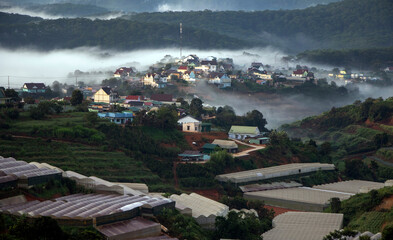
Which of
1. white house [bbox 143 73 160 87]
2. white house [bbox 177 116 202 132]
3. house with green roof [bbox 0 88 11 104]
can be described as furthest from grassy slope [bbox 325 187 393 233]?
white house [bbox 143 73 160 87]

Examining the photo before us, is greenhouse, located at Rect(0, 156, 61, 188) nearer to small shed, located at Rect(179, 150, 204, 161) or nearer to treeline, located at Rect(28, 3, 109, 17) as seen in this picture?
small shed, located at Rect(179, 150, 204, 161)

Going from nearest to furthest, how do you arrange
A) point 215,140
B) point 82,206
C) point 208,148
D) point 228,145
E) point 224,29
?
1. point 82,206
2. point 208,148
3. point 228,145
4. point 215,140
5. point 224,29

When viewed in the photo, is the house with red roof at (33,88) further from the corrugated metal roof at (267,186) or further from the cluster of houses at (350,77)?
the cluster of houses at (350,77)

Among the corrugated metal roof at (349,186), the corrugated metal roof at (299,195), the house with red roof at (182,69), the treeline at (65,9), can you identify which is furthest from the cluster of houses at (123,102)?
the treeline at (65,9)

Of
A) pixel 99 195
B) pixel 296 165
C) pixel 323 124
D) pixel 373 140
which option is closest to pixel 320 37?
pixel 323 124

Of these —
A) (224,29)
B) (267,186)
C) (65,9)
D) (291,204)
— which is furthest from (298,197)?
(65,9)

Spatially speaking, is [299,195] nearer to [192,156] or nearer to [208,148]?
[192,156]
